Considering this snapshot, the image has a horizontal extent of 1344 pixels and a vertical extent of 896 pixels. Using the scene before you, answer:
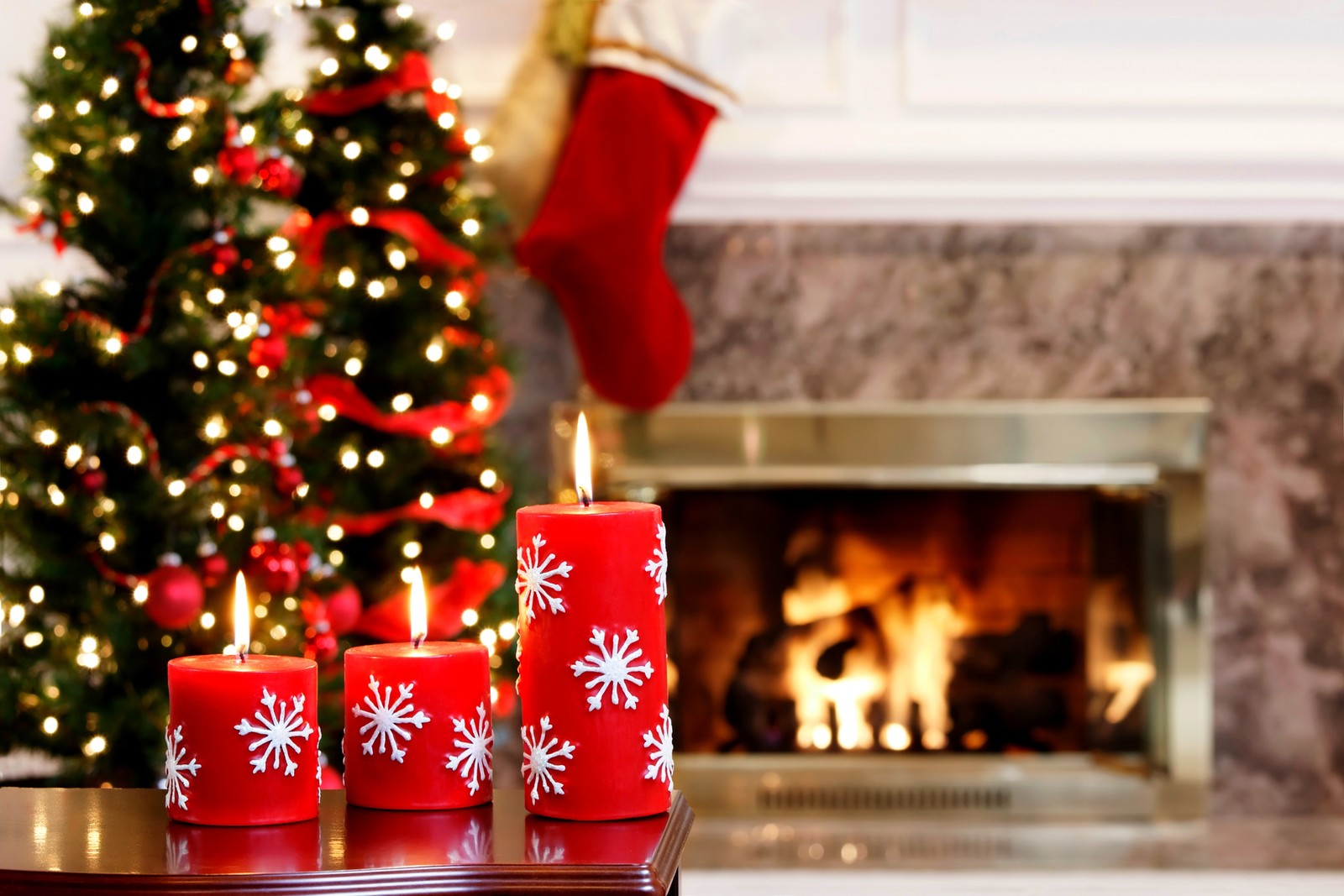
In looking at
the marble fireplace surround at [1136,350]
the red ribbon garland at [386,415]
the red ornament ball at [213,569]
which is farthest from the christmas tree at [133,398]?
the marble fireplace surround at [1136,350]

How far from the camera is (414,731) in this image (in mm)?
661

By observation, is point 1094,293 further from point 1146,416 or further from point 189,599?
point 189,599

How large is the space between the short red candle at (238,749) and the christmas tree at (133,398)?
31.8 inches

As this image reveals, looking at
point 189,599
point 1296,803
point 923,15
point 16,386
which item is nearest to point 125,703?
point 189,599

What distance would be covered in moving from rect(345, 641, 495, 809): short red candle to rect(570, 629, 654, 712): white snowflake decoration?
0.20ft

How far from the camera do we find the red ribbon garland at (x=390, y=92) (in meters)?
1.81

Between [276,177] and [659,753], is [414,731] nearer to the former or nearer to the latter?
[659,753]

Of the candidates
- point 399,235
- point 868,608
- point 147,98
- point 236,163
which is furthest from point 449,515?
point 868,608

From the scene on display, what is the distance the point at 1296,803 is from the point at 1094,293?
0.80m

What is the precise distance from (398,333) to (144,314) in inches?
15.4

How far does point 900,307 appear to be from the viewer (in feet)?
6.76

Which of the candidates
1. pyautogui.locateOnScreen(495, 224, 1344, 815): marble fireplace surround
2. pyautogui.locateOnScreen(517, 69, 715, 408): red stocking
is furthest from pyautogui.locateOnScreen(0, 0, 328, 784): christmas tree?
pyautogui.locateOnScreen(495, 224, 1344, 815): marble fireplace surround

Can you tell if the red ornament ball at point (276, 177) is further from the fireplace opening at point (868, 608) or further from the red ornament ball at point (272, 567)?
the fireplace opening at point (868, 608)

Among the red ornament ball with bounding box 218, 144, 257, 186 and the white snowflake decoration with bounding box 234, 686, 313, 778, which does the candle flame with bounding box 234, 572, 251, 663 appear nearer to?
the white snowflake decoration with bounding box 234, 686, 313, 778
